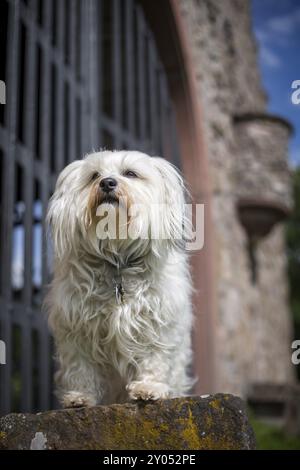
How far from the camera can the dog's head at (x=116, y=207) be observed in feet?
9.45

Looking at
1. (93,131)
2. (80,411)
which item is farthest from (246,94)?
(80,411)

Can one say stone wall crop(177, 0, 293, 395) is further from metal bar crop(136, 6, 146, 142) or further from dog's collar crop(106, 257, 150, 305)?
dog's collar crop(106, 257, 150, 305)

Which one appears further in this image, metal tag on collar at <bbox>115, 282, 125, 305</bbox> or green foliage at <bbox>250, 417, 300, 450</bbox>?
green foliage at <bbox>250, 417, 300, 450</bbox>

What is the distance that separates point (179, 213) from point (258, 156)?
6.44m

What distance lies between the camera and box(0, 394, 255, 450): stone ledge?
8.04ft

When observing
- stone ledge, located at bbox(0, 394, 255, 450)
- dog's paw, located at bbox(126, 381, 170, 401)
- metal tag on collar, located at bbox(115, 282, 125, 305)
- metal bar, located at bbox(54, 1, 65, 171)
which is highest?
metal bar, located at bbox(54, 1, 65, 171)

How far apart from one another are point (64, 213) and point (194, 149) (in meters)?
4.89

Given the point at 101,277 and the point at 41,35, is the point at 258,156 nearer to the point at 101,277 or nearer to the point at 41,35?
the point at 41,35

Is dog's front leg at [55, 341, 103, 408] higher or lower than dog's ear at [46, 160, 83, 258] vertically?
lower

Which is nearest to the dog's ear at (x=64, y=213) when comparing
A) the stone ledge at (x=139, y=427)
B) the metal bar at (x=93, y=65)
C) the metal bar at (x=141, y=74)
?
the stone ledge at (x=139, y=427)

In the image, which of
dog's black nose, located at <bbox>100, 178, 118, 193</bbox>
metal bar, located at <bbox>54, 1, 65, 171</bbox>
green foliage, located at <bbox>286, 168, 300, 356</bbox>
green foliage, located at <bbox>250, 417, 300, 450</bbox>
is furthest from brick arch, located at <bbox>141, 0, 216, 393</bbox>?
green foliage, located at <bbox>286, 168, 300, 356</bbox>

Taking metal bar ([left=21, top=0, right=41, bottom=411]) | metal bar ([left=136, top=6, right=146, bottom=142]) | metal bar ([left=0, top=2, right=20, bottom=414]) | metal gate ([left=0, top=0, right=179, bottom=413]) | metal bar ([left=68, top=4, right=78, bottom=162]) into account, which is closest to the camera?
metal bar ([left=0, top=2, right=20, bottom=414])

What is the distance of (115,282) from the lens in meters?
2.98

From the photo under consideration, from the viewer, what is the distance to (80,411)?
249 cm
